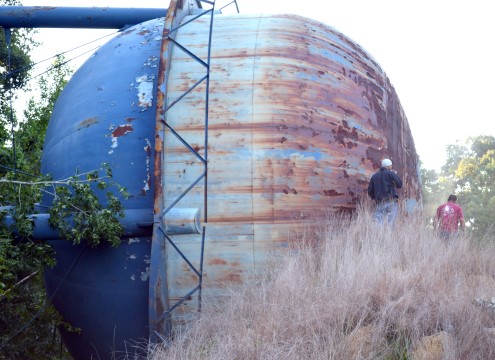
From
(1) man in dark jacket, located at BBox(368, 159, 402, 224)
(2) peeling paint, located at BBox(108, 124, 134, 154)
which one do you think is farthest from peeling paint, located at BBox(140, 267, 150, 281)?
(1) man in dark jacket, located at BBox(368, 159, 402, 224)

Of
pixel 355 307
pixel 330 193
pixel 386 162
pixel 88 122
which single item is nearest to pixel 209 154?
pixel 330 193

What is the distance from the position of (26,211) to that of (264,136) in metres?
2.76

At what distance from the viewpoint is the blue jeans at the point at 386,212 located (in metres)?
8.11

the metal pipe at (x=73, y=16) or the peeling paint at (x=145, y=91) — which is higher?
the metal pipe at (x=73, y=16)

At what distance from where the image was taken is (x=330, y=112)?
8.02 meters

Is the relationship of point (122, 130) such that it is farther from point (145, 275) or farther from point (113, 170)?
point (145, 275)

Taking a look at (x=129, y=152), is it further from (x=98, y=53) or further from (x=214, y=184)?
(x=98, y=53)

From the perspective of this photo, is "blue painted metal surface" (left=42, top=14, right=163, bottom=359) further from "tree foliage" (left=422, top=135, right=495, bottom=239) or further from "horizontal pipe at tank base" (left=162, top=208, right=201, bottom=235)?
"tree foliage" (left=422, top=135, right=495, bottom=239)

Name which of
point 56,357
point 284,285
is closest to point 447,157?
point 56,357

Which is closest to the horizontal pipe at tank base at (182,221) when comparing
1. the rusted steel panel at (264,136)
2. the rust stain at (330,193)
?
the rusted steel panel at (264,136)

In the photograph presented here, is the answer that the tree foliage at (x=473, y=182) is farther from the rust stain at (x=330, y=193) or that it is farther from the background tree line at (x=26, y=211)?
the rust stain at (x=330, y=193)

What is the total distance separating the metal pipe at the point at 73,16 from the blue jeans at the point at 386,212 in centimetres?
609

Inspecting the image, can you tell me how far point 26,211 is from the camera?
309 inches

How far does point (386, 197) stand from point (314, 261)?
4.46 feet
